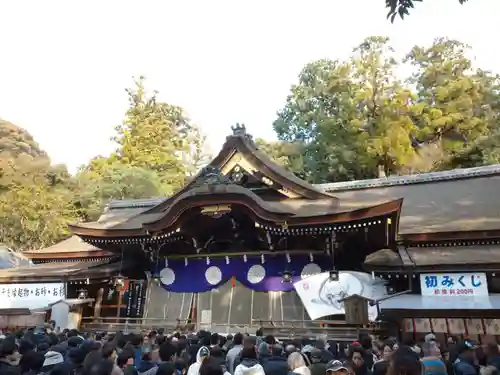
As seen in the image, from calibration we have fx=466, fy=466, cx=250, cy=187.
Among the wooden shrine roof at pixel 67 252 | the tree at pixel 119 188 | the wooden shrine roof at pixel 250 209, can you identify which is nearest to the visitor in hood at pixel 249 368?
the wooden shrine roof at pixel 250 209

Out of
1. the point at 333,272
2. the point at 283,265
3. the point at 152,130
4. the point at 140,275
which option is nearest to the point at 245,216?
the point at 283,265

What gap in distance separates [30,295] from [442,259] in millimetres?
11914

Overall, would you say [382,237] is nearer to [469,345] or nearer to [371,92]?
[469,345]

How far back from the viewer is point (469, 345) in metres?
5.48

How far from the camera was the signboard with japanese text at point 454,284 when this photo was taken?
9938 mm

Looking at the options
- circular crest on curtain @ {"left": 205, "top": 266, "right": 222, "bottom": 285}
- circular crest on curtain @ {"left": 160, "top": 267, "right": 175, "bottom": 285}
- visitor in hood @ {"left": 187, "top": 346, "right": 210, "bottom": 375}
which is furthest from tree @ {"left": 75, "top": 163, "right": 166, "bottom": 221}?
visitor in hood @ {"left": 187, "top": 346, "right": 210, "bottom": 375}

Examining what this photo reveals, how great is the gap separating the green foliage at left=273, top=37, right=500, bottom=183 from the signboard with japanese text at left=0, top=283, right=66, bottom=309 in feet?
69.7

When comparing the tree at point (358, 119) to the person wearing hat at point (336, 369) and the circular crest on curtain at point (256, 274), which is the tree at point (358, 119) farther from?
the person wearing hat at point (336, 369)

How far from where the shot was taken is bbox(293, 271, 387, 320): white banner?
432 inches

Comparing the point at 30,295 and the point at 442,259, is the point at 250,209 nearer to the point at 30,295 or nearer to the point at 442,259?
the point at 442,259

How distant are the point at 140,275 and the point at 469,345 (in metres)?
10.7

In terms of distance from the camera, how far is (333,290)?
11.1 m

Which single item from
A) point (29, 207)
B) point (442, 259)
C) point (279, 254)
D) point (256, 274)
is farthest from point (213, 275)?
point (29, 207)

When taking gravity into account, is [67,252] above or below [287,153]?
below
